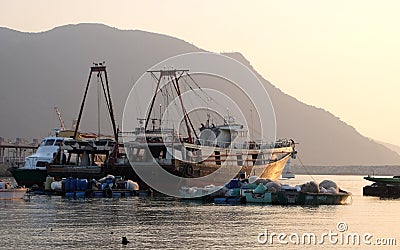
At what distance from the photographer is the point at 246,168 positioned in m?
96.9

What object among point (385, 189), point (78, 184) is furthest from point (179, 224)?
point (385, 189)

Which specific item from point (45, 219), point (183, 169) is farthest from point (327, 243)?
point (183, 169)

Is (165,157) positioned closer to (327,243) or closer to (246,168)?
(246,168)

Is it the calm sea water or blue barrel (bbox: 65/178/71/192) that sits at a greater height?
blue barrel (bbox: 65/178/71/192)

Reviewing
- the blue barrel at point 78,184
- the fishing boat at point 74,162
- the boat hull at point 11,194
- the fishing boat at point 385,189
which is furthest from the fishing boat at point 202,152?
the boat hull at point 11,194

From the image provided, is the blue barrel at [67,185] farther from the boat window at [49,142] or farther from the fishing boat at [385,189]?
the fishing boat at [385,189]

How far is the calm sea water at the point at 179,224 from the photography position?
4050 cm

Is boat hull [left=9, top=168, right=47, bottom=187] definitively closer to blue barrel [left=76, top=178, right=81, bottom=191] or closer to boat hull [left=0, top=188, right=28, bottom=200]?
blue barrel [left=76, top=178, right=81, bottom=191]

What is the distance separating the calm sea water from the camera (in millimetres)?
40500

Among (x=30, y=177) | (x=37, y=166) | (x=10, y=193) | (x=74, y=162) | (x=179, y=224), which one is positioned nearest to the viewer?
(x=179, y=224)

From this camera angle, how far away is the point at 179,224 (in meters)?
49.8

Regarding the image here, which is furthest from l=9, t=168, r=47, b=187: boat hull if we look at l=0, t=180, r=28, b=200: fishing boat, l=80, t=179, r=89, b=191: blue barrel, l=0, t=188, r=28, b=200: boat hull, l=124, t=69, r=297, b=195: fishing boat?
l=0, t=188, r=28, b=200: boat hull

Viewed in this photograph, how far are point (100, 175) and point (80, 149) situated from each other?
6.20m

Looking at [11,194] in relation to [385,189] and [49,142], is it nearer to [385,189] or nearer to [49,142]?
[49,142]
